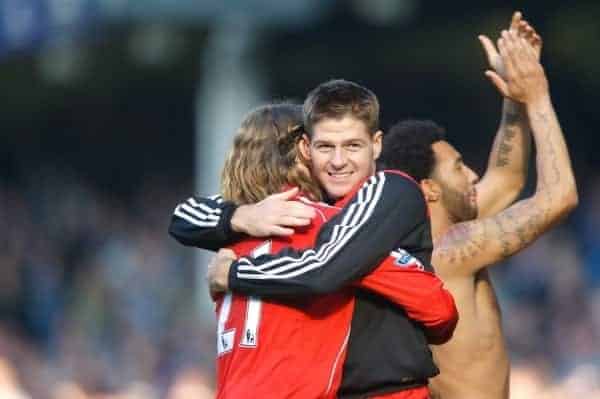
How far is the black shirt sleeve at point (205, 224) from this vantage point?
607cm

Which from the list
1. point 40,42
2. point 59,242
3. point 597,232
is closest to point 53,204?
point 59,242

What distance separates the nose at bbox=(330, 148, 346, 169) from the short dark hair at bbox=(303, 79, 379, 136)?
0.11 meters

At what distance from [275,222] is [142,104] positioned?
721 inches

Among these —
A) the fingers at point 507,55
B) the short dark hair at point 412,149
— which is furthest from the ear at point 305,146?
the fingers at point 507,55

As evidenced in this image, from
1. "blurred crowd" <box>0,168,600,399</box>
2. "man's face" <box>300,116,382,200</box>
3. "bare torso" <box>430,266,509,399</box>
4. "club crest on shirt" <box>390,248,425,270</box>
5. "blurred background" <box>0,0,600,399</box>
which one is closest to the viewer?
"club crest on shirt" <box>390,248,425,270</box>

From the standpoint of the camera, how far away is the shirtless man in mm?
6852

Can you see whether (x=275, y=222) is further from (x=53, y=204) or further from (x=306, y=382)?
(x=53, y=204)

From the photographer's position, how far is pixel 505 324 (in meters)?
12.3

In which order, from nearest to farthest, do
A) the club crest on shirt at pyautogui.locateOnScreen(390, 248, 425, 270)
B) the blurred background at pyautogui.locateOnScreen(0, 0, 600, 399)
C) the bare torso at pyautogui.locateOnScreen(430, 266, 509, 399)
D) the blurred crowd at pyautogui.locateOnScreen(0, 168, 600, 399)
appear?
the club crest on shirt at pyautogui.locateOnScreen(390, 248, 425, 270) → the bare torso at pyautogui.locateOnScreen(430, 266, 509, 399) → the blurred crowd at pyautogui.locateOnScreen(0, 168, 600, 399) → the blurred background at pyautogui.locateOnScreen(0, 0, 600, 399)

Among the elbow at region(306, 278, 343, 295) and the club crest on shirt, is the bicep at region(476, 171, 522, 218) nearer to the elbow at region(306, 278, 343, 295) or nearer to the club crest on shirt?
the club crest on shirt

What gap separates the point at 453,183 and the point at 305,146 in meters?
1.09

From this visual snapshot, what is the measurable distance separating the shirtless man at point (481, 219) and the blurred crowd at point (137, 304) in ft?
7.58

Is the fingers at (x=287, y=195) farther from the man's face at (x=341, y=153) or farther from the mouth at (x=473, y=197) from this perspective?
the mouth at (x=473, y=197)

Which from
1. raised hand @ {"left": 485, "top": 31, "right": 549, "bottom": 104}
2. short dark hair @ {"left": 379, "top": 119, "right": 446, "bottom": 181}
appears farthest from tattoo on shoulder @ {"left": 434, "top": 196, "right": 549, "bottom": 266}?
raised hand @ {"left": 485, "top": 31, "right": 549, "bottom": 104}
